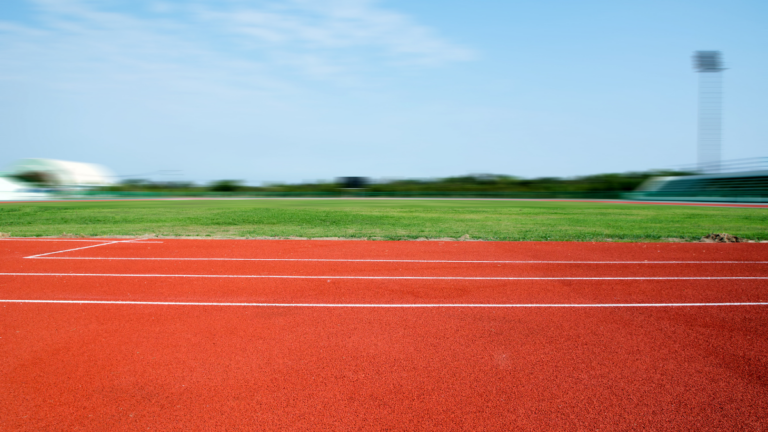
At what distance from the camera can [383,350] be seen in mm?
4383

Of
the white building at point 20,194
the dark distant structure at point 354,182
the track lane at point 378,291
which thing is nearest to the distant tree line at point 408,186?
the dark distant structure at point 354,182

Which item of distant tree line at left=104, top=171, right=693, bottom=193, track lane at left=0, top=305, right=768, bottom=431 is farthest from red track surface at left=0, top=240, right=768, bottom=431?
distant tree line at left=104, top=171, right=693, bottom=193

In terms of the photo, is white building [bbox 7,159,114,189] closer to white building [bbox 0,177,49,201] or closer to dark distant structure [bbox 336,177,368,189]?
white building [bbox 0,177,49,201]

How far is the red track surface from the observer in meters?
3.26

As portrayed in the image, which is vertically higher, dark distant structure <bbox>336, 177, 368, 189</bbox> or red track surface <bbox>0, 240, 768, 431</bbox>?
dark distant structure <bbox>336, 177, 368, 189</bbox>

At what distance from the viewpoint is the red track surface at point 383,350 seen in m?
3.26

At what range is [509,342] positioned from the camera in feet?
15.1

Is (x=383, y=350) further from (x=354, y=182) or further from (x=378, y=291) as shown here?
(x=354, y=182)

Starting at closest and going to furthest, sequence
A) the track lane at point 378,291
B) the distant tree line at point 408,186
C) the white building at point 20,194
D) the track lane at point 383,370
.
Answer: the track lane at point 383,370 → the track lane at point 378,291 → the white building at point 20,194 → the distant tree line at point 408,186

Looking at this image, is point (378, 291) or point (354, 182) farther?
point (354, 182)

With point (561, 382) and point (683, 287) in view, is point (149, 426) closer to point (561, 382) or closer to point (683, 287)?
point (561, 382)

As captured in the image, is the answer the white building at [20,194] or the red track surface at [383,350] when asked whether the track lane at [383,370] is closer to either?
the red track surface at [383,350]

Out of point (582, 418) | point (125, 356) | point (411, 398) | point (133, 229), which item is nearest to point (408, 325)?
point (411, 398)

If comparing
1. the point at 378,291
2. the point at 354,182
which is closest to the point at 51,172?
the point at 354,182
